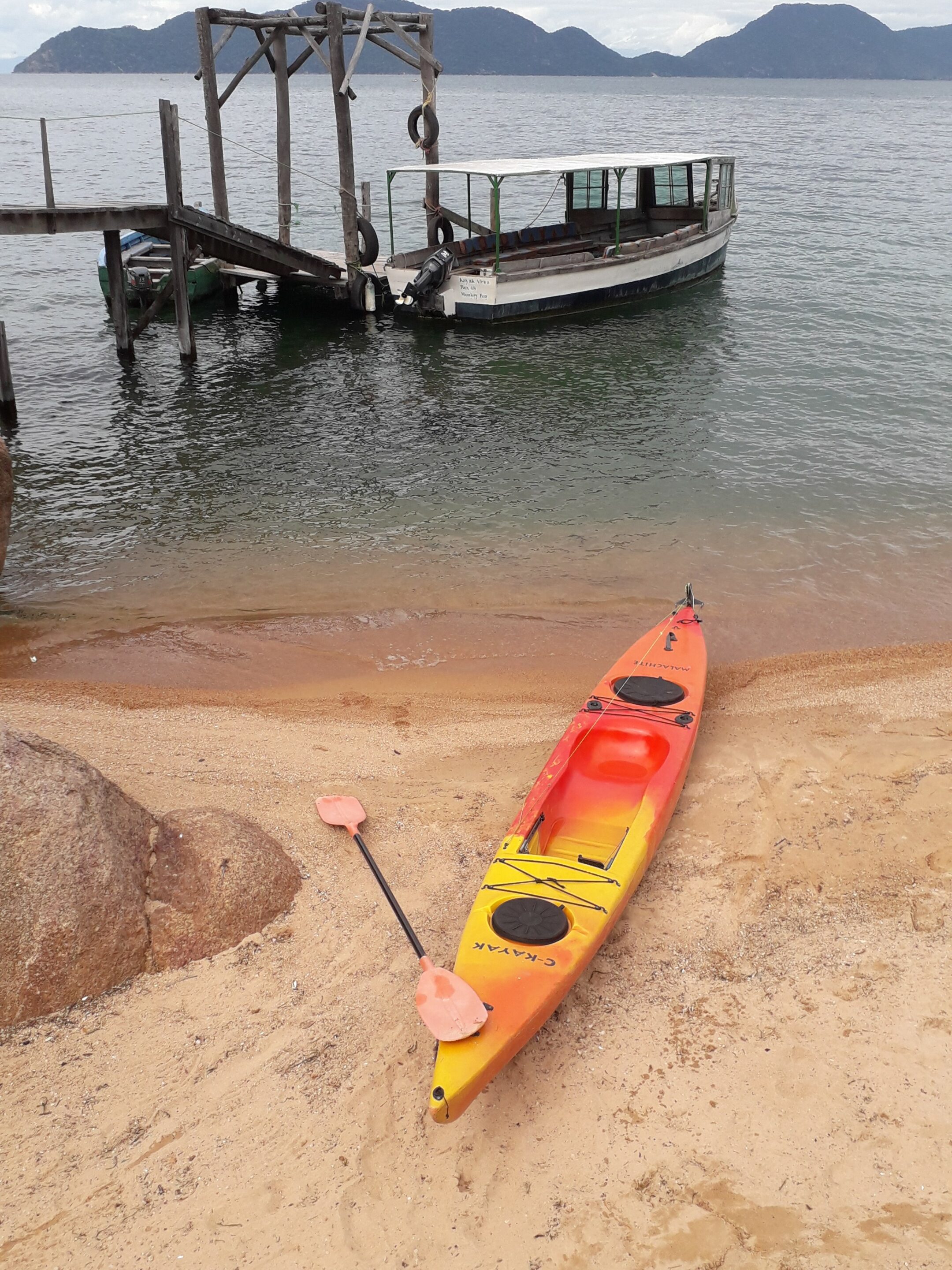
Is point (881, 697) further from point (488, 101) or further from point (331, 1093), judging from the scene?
point (488, 101)

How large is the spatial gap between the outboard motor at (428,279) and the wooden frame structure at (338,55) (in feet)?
6.30

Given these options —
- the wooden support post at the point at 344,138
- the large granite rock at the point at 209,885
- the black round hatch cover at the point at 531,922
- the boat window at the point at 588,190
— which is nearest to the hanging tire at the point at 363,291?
the wooden support post at the point at 344,138

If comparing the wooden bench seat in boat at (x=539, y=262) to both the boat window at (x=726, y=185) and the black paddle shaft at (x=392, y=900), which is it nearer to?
the boat window at (x=726, y=185)

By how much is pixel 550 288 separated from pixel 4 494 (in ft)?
42.4

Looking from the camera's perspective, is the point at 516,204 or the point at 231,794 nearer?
the point at 231,794

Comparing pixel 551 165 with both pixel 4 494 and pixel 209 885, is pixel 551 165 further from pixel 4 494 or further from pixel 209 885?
pixel 209 885

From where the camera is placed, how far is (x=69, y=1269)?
3639mm

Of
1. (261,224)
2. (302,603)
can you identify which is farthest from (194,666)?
(261,224)

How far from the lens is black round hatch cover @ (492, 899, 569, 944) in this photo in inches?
188

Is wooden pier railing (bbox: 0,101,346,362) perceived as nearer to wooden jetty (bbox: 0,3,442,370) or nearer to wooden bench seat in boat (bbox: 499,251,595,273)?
wooden jetty (bbox: 0,3,442,370)

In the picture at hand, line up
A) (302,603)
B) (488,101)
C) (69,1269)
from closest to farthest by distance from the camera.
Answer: (69,1269), (302,603), (488,101)

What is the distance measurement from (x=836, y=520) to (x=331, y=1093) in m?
9.33

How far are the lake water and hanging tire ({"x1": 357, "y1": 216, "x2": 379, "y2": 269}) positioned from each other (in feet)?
5.79

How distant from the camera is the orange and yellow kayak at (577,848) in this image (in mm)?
4324
